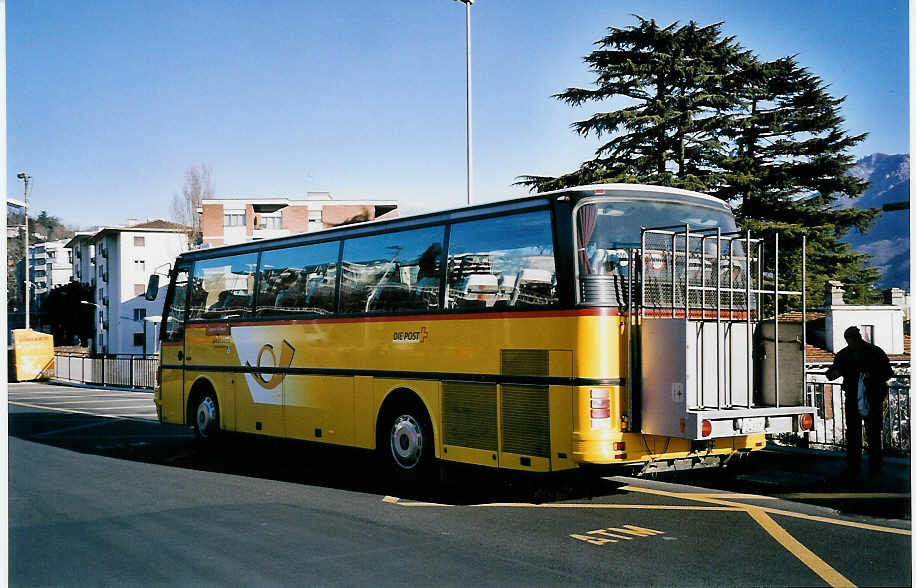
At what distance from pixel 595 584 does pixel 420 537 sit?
2.05m

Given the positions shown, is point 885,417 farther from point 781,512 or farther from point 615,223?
point 615,223

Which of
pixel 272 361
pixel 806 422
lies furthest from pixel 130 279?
pixel 806 422

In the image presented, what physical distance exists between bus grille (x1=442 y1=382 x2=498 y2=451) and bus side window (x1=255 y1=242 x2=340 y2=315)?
2.64 m

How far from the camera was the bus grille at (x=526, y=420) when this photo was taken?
9148 millimetres

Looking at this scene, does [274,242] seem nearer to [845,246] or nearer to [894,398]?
[894,398]

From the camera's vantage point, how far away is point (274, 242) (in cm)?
1352

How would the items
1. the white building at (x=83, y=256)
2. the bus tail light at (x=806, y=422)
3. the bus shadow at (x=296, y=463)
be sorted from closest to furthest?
the bus tail light at (x=806, y=422), the bus shadow at (x=296, y=463), the white building at (x=83, y=256)

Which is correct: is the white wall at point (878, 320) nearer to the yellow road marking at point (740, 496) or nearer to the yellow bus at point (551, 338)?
the yellow road marking at point (740, 496)

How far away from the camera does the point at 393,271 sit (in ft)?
36.4

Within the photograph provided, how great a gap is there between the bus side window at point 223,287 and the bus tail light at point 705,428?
24.8 feet

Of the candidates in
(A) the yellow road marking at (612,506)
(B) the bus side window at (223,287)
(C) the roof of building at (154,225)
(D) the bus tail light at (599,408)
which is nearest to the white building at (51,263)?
(C) the roof of building at (154,225)

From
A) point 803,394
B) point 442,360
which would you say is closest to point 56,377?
point 442,360

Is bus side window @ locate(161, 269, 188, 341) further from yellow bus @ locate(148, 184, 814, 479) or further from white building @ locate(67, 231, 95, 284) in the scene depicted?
white building @ locate(67, 231, 95, 284)

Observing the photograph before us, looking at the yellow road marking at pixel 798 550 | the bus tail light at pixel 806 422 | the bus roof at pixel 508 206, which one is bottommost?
the yellow road marking at pixel 798 550
